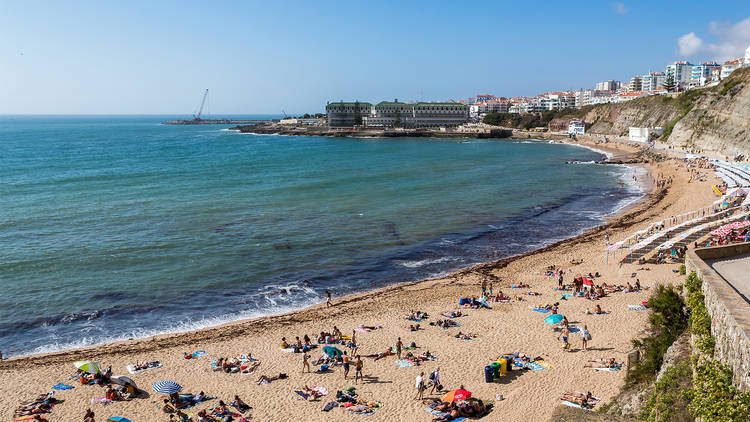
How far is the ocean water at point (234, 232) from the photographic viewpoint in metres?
18.9

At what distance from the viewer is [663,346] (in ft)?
35.0

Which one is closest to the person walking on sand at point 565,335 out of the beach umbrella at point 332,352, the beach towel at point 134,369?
the beach umbrella at point 332,352

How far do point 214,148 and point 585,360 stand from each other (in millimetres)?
82994

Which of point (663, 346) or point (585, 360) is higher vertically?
point (663, 346)

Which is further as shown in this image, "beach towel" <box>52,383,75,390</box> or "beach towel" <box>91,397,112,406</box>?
"beach towel" <box>52,383,75,390</box>

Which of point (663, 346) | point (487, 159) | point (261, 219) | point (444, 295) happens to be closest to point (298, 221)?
point (261, 219)

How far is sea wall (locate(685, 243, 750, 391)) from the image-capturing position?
271 inches

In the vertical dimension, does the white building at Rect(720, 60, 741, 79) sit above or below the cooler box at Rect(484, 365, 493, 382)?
above

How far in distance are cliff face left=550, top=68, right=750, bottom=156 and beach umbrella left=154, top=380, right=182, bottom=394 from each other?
55.0m

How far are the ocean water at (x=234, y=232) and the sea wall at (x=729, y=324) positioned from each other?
1375 centimetres

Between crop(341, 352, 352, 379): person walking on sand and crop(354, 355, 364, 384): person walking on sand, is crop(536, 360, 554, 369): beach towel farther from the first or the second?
crop(341, 352, 352, 379): person walking on sand

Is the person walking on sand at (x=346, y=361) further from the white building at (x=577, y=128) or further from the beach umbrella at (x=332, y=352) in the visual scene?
the white building at (x=577, y=128)

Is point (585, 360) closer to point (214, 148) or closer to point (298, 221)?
point (298, 221)

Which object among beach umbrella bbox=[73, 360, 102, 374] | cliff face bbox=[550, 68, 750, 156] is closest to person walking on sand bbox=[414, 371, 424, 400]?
beach umbrella bbox=[73, 360, 102, 374]
